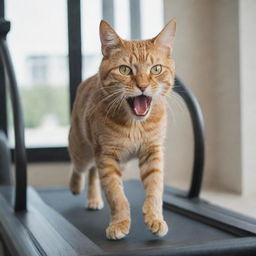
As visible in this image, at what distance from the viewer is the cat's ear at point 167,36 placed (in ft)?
5.86

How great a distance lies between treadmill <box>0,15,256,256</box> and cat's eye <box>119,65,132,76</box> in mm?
617

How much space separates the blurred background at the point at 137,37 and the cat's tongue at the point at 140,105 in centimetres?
167

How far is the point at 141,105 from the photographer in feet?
5.72

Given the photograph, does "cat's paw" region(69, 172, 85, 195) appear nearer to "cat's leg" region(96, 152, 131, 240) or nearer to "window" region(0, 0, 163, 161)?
"cat's leg" region(96, 152, 131, 240)

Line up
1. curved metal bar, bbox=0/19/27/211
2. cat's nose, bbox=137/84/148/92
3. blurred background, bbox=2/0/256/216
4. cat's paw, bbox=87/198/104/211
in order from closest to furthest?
cat's nose, bbox=137/84/148/92
curved metal bar, bbox=0/19/27/211
cat's paw, bbox=87/198/104/211
blurred background, bbox=2/0/256/216

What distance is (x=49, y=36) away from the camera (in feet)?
11.8

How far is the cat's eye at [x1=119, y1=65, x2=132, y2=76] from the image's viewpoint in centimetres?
172

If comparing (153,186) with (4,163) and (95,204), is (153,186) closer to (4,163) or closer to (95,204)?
(95,204)

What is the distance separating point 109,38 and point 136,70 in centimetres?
19

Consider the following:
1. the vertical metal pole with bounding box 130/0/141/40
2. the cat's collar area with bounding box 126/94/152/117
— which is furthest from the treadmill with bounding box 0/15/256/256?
the vertical metal pole with bounding box 130/0/141/40

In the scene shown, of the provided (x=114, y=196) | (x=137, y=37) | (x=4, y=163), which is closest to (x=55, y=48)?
(x=137, y=37)

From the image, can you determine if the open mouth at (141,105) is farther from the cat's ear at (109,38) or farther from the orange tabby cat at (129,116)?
the cat's ear at (109,38)

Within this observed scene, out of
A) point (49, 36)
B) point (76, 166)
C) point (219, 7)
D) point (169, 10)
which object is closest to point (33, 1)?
point (49, 36)

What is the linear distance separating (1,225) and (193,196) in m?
1.09
